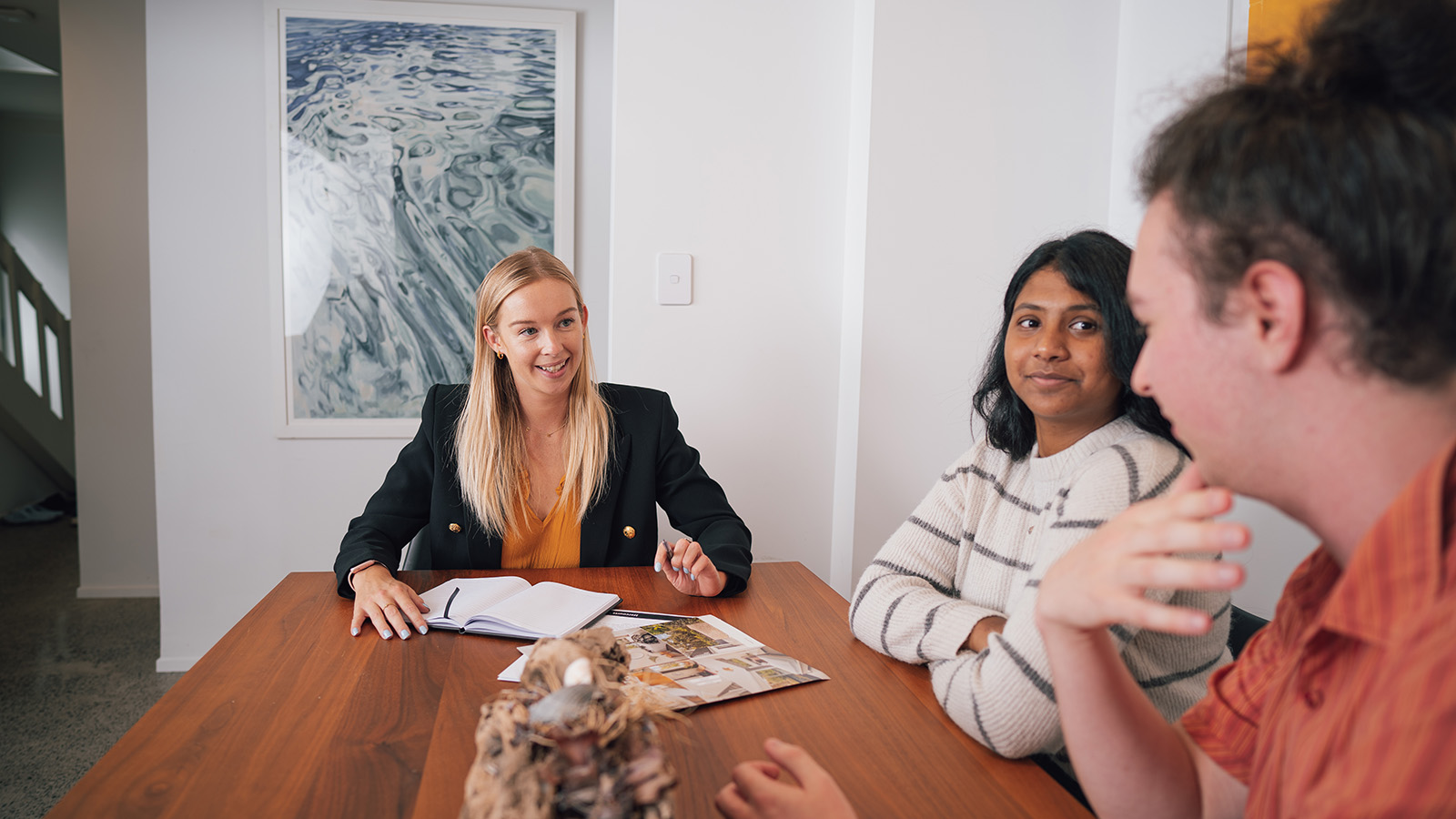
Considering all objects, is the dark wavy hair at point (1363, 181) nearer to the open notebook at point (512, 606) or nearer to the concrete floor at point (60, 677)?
the open notebook at point (512, 606)

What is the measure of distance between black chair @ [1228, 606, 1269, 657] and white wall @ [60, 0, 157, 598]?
148 inches

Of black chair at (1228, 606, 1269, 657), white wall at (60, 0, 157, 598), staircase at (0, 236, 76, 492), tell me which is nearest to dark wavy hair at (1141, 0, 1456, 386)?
black chair at (1228, 606, 1269, 657)

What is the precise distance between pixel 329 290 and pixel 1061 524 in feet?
8.46

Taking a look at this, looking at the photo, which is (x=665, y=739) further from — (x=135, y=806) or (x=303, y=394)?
(x=303, y=394)

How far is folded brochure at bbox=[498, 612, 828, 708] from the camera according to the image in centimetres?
107

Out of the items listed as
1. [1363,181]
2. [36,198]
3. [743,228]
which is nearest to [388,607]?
[1363,181]

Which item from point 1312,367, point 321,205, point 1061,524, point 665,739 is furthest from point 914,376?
point 321,205

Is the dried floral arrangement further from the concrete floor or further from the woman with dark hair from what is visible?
the concrete floor

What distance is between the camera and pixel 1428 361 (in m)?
0.51

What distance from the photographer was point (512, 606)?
1.35 m

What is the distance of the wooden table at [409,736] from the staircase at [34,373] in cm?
543

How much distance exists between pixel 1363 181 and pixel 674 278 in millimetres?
1962

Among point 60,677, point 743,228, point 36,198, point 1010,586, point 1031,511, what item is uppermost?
point 36,198

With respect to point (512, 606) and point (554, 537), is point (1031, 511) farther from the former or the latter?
point (554, 537)
